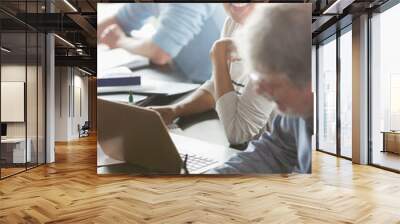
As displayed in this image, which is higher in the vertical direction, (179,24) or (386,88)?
(179,24)

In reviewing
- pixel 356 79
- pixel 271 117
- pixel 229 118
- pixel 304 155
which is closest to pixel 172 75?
pixel 229 118

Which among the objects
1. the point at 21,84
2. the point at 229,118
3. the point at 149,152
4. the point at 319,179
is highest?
the point at 21,84

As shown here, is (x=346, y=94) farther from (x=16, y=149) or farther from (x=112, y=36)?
(x=16, y=149)

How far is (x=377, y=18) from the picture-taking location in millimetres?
7824

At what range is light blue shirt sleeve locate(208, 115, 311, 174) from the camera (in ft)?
20.8

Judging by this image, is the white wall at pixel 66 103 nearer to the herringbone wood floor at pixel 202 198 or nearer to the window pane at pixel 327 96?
the herringbone wood floor at pixel 202 198

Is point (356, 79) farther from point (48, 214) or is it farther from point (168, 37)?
point (48, 214)

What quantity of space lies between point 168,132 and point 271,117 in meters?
1.71

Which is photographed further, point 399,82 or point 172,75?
point 399,82

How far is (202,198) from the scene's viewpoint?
4.84 meters

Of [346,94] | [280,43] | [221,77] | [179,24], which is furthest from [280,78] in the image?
[346,94]

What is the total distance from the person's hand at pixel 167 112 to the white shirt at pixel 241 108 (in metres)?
0.64

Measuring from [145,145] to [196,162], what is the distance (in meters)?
0.89

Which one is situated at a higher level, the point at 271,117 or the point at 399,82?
the point at 399,82
